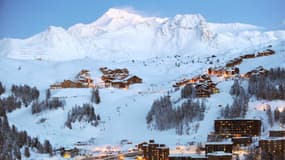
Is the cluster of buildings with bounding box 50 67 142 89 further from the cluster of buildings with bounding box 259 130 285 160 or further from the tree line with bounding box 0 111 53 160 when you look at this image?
the cluster of buildings with bounding box 259 130 285 160

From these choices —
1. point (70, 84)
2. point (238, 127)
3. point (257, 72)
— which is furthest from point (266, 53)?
point (238, 127)

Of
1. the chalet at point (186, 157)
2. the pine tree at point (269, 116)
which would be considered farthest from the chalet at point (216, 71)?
the chalet at point (186, 157)

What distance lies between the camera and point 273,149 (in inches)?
966

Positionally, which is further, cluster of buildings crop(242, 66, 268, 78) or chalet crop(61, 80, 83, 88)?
chalet crop(61, 80, 83, 88)

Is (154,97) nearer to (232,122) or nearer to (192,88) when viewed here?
(192,88)

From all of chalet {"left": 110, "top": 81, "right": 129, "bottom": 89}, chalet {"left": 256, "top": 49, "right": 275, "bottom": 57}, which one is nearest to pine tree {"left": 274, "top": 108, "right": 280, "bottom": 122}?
chalet {"left": 110, "top": 81, "right": 129, "bottom": 89}

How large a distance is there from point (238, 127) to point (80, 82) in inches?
679

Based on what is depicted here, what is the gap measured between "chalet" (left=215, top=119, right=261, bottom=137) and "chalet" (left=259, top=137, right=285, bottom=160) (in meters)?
4.29

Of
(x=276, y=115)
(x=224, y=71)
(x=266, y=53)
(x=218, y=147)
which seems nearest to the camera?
(x=218, y=147)

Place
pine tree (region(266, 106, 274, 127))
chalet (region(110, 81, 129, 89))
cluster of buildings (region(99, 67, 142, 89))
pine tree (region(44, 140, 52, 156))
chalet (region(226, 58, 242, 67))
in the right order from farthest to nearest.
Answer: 1. chalet (region(226, 58, 242, 67))
2. cluster of buildings (region(99, 67, 142, 89))
3. chalet (region(110, 81, 129, 89))
4. pine tree (region(266, 106, 274, 127))
5. pine tree (region(44, 140, 52, 156))

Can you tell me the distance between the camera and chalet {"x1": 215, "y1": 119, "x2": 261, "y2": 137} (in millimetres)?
29344

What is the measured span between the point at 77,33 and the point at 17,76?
38.4 metres

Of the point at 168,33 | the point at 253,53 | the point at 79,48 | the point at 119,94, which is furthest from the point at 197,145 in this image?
the point at 168,33

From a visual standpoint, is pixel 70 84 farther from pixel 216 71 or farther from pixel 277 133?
pixel 277 133
